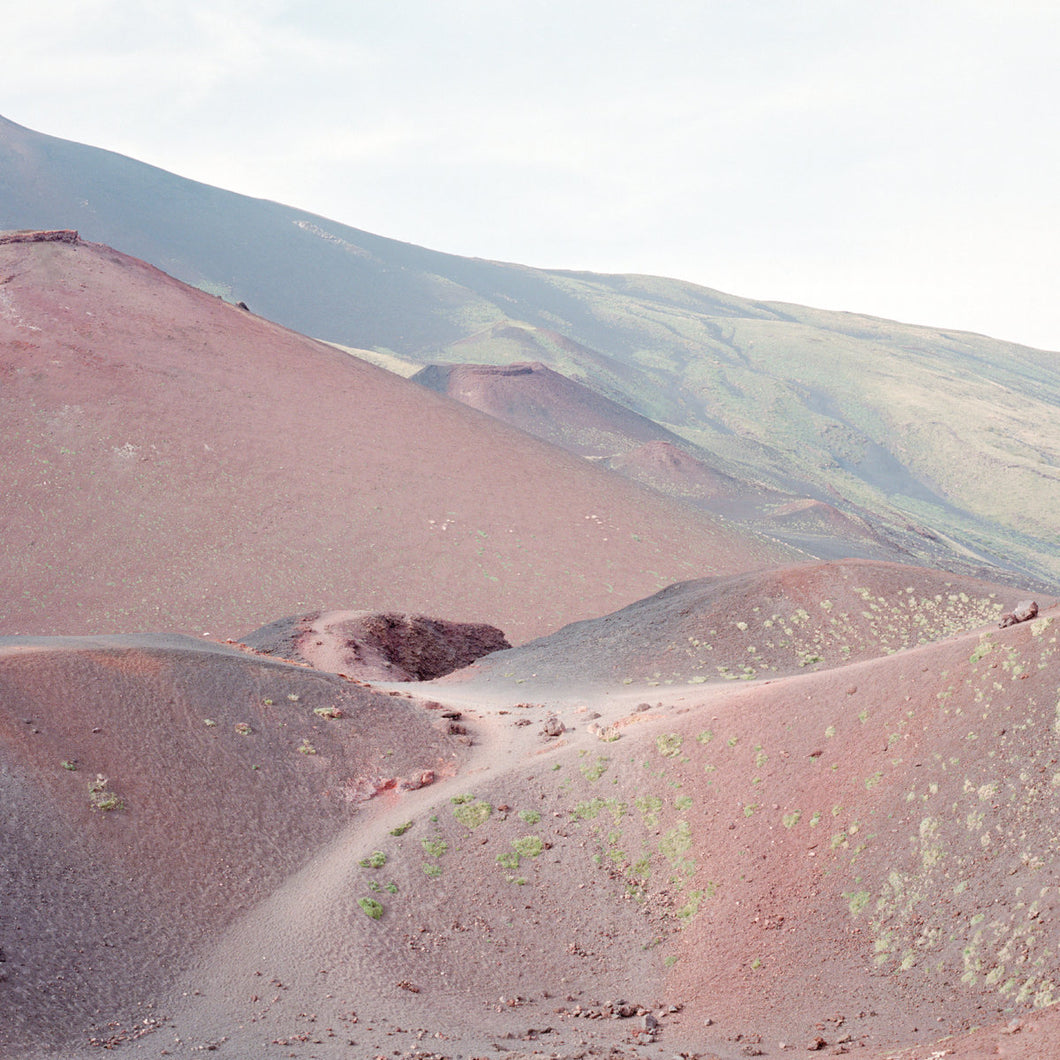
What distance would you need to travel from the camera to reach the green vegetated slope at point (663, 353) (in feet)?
333

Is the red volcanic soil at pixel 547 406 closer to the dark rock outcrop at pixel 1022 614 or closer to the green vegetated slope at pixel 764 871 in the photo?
the dark rock outcrop at pixel 1022 614

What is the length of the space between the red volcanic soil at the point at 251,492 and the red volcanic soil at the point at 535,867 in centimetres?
1483

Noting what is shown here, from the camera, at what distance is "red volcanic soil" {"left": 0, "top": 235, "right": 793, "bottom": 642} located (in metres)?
32.0

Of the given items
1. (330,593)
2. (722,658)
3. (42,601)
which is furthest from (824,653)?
(42,601)

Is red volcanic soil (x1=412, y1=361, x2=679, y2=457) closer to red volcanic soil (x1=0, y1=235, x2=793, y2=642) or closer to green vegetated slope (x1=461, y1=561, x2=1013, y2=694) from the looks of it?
red volcanic soil (x1=0, y1=235, x2=793, y2=642)

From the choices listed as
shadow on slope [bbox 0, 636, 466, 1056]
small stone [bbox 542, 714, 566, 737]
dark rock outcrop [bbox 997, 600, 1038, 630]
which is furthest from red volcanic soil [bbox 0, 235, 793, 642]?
dark rock outcrop [bbox 997, 600, 1038, 630]

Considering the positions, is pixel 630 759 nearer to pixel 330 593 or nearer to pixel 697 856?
pixel 697 856

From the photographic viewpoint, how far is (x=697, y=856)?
13.1 metres

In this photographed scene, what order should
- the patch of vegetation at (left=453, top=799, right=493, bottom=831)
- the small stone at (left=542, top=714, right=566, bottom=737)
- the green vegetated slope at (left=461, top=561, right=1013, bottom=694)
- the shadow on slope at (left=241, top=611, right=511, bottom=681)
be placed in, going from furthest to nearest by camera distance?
the shadow on slope at (left=241, top=611, right=511, bottom=681) → the green vegetated slope at (left=461, top=561, right=1013, bottom=694) → the small stone at (left=542, top=714, right=566, bottom=737) → the patch of vegetation at (left=453, top=799, right=493, bottom=831)

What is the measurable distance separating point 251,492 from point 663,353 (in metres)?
109

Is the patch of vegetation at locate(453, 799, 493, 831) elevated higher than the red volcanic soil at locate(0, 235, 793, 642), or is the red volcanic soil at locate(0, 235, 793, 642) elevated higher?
the red volcanic soil at locate(0, 235, 793, 642)

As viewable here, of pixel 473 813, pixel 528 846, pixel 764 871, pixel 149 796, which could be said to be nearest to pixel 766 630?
pixel 473 813

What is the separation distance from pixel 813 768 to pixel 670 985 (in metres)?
3.89

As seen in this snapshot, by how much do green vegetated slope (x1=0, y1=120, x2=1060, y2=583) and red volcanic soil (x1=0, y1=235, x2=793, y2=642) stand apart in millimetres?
43073
